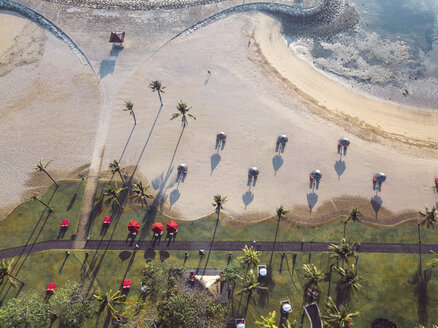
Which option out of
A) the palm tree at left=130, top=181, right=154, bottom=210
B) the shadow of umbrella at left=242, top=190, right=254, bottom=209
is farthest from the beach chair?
the shadow of umbrella at left=242, top=190, right=254, bottom=209

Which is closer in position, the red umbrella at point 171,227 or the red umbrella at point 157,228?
the red umbrella at point 157,228

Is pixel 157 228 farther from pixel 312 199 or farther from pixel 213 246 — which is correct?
pixel 312 199

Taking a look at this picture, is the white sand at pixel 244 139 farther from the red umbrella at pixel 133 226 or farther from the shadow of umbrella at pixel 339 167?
the red umbrella at pixel 133 226

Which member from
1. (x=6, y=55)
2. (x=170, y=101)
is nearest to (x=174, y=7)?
(x=170, y=101)

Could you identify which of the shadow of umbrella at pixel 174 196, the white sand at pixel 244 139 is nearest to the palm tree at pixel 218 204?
the white sand at pixel 244 139

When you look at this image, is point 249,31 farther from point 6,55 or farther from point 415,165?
point 6,55

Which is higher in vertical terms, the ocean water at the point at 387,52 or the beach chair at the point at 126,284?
the ocean water at the point at 387,52

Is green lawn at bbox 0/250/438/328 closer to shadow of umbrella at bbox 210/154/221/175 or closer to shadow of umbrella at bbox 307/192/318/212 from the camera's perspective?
shadow of umbrella at bbox 307/192/318/212
